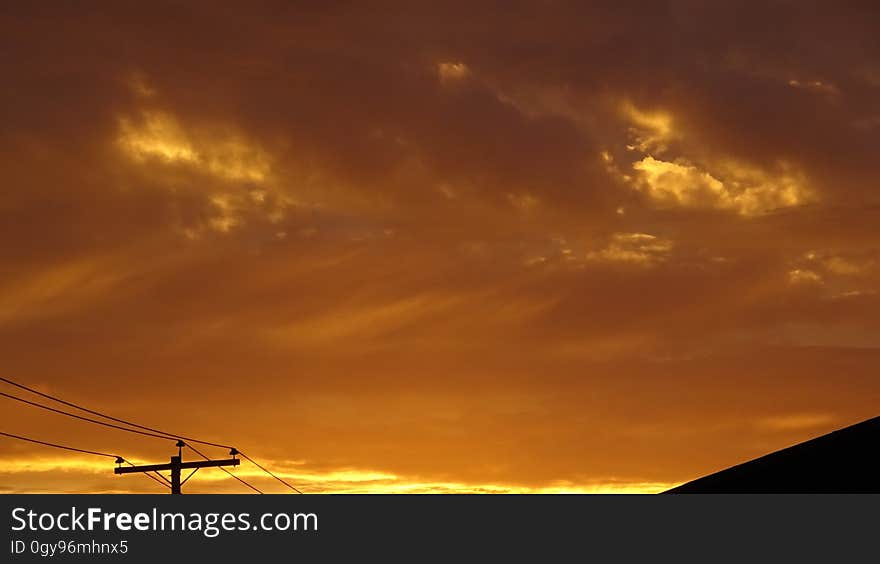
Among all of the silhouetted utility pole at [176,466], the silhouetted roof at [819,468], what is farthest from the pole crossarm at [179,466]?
the silhouetted roof at [819,468]

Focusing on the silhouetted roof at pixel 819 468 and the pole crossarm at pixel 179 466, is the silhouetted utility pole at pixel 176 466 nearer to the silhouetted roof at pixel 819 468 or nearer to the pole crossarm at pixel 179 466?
the pole crossarm at pixel 179 466

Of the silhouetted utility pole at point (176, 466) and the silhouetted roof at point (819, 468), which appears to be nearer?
the silhouetted roof at point (819, 468)

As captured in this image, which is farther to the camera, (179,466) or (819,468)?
(179,466)

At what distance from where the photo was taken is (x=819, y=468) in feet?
95.0

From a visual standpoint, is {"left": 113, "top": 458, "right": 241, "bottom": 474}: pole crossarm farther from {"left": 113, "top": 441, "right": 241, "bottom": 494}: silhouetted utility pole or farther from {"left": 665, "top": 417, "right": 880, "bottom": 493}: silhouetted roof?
{"left": 665, "top": 417, "right": 880, "bottom": 493}: silhouetted roof

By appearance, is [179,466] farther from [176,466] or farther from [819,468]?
[819,468]

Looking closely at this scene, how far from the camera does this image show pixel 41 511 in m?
23.8

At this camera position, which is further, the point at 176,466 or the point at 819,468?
the point at 176,466

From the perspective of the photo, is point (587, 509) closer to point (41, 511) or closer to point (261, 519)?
point (261, 519)

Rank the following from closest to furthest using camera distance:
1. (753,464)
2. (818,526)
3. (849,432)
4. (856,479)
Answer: (818,526) < (856,479) < (849,432) < (753,464)

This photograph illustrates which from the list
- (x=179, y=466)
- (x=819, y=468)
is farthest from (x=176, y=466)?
(x=819, y=468)

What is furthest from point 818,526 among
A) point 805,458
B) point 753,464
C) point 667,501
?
point 753,464

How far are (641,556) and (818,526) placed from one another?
350 centimetres

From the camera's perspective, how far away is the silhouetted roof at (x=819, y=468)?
2727 centimetres
